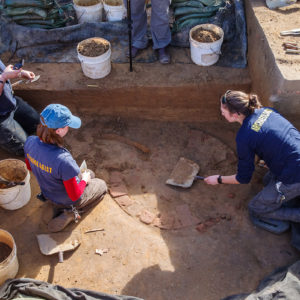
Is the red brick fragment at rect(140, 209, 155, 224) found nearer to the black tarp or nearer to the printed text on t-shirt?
the black tarp

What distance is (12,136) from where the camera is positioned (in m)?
4.82

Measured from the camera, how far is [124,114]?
576cm

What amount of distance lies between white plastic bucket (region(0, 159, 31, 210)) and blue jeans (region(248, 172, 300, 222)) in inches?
108

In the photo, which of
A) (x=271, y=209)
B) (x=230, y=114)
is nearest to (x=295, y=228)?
(x=271, y=209)

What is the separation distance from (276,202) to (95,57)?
316 centimetres

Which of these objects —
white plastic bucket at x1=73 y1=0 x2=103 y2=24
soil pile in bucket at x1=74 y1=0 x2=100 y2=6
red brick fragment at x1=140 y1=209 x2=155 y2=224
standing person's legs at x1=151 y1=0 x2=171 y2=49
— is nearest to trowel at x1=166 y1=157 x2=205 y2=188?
red brick fragment at x1=140 y1=209 x2=155 y2=224

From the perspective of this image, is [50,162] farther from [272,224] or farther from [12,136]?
[272,224]

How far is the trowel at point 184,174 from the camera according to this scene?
4.86m

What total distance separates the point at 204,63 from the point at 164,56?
0.63 m

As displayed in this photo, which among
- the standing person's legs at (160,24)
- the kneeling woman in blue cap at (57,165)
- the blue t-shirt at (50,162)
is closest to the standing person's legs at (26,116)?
the kneeling woman in blue cap at (57,165)

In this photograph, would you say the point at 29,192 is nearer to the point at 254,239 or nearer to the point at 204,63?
the point at 254,239

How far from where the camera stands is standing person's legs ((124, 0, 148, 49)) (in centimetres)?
539

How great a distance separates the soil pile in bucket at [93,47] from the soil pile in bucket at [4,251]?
2.87 meters

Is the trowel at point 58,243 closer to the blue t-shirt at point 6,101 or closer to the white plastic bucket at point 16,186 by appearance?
the white plastic bucket at point 16,186
